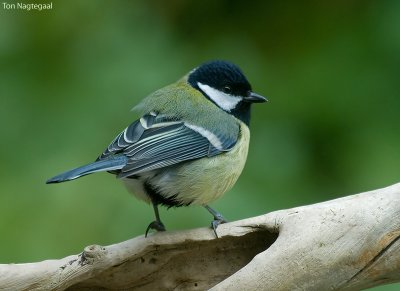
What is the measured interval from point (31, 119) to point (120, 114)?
355 mm

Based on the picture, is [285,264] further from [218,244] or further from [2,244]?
[2,244]

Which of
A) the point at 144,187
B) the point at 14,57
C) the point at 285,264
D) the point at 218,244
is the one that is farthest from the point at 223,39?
the point at 285,264

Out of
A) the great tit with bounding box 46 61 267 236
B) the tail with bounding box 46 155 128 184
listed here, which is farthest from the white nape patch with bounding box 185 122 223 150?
the tail with bounding box 46 155 128 184

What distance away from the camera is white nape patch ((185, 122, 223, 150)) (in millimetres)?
2518

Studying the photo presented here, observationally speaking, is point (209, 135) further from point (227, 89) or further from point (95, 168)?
point (95, 168)

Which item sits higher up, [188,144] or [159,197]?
[188,144]

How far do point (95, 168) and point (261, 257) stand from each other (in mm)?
552

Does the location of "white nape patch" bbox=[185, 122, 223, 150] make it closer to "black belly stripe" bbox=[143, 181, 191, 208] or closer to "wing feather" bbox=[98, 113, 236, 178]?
"wing feather" bbox=[98, 113, 236, 178]

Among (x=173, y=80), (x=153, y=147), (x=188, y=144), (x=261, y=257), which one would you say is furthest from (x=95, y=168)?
(x=173, y=80)

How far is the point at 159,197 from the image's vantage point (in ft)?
8.14

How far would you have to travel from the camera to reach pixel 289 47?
10.7 feet

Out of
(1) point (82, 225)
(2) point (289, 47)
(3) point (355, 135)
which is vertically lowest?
(1) point (82, 225)

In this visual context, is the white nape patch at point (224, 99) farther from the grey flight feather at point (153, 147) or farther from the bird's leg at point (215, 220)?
the bird's leg at point (215, 220)

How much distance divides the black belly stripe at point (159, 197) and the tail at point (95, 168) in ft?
0.46
